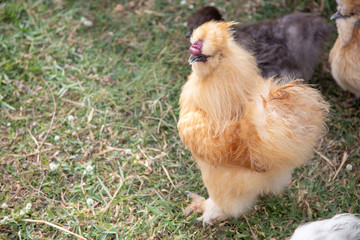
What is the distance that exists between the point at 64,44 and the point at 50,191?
1.84 meters

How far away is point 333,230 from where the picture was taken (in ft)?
6.79

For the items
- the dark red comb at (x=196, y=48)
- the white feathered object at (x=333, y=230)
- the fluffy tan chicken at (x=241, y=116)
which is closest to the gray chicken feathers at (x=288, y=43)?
the fluffy tan chicken at (x=241, y=116)


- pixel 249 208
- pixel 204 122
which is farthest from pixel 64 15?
pixel 249 208

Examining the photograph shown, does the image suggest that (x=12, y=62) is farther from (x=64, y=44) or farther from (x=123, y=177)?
(x=123, y=177)

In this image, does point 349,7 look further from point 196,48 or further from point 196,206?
point 196,206

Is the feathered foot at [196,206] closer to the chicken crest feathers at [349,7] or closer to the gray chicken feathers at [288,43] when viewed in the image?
the gray chicken feathers at [288,43]

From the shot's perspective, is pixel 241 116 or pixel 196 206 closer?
pixel 241 116

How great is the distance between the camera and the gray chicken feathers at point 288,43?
124 inches

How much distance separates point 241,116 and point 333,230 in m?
0.89

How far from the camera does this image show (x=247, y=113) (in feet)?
7.07

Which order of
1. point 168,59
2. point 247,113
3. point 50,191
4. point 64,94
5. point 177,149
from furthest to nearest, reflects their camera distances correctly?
point 168,59
point 64,94
point 177,149
point 50,191
point 247,113

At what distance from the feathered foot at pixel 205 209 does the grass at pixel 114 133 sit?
67 millimetres

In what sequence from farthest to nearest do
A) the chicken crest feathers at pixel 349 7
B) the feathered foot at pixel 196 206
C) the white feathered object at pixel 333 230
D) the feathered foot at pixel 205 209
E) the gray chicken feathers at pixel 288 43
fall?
the gray chicken feathers at pixel 288 43 → the chicken crest feathers at pixel 349 7 → the feathered foot at pixel 196 206 → the feathered foot at pixel 205 209 → the white feathered object at pixel 333 230

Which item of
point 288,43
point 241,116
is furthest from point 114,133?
point 288,43
